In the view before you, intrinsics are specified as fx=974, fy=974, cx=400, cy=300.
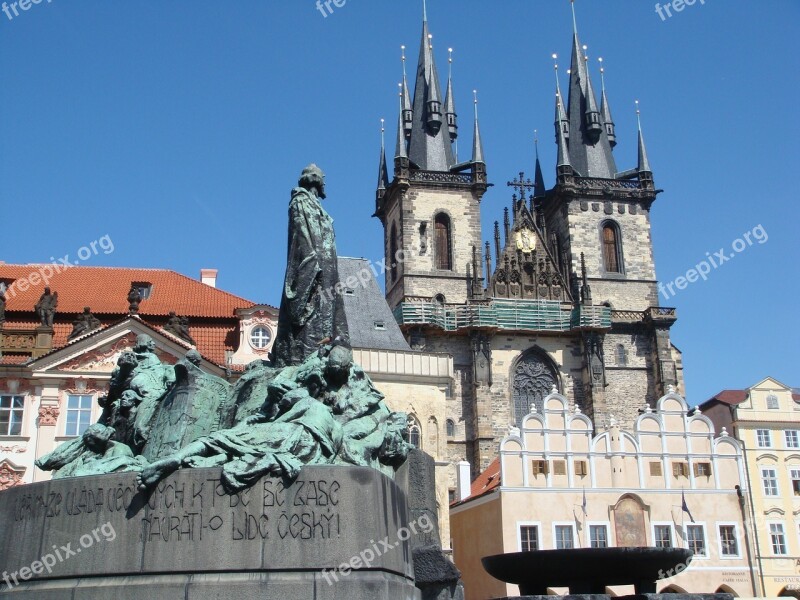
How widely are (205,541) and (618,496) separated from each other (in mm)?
26274

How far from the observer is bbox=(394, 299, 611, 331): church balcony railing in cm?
4456

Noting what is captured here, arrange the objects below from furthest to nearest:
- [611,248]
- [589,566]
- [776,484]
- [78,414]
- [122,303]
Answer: [611,248], [776,484], [122,303], [78,414], [589,566]

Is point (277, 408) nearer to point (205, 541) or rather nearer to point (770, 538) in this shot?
point (205, 541)

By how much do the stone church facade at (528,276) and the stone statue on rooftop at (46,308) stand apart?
2086 cm

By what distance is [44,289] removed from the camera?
88.5 feet

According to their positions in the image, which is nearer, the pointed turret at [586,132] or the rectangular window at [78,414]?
the rectangular window at [78,414]

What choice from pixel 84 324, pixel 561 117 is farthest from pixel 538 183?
pixel 84 324

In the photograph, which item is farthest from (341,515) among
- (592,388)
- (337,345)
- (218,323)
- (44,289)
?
(592,388)

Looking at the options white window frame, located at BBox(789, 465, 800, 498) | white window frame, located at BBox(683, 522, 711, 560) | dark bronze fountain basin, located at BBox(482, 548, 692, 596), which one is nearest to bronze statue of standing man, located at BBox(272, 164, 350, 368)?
dark bronze fountain basin, located at BBox(482, 548, 692, 596)

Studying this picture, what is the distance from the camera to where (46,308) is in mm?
25047

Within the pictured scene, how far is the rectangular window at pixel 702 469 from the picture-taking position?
105ft

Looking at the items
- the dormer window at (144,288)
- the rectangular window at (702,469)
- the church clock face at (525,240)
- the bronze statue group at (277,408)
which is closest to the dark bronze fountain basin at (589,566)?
the bronze statue group at (277,408)

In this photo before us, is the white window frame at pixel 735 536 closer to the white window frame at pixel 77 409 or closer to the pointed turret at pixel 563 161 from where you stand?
the white window frame at pixel 77 409

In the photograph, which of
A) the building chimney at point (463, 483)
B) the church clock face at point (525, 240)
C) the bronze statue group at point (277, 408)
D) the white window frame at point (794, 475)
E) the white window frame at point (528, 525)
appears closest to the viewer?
the bronze statue group at point (277, 408)
